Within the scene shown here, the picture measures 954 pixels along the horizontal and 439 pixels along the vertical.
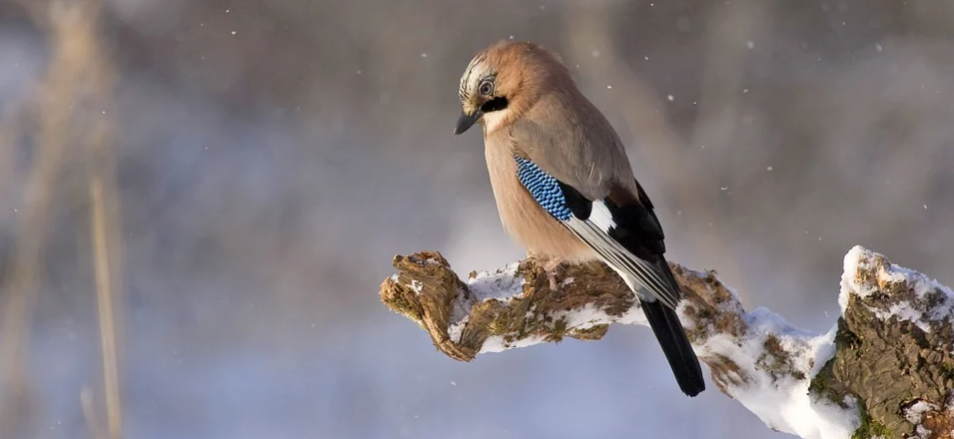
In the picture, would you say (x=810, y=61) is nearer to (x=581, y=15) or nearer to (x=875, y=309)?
(x=581, y=15)

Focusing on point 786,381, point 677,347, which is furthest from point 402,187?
point 786,381

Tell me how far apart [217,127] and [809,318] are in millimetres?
3785

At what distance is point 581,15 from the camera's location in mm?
6113

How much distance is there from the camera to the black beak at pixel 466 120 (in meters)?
2.73

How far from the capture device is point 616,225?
2514 millimetres

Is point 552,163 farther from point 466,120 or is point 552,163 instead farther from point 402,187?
point 402,187

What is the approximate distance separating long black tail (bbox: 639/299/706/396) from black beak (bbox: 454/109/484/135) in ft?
2.46

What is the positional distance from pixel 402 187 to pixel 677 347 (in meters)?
4.08

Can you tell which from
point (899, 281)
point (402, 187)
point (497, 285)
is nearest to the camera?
point (899, 281)

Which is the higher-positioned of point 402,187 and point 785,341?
point 402,187

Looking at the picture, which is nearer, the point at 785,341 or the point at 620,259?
the point at 785,341

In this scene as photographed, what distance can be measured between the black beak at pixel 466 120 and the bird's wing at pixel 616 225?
158 millimetres

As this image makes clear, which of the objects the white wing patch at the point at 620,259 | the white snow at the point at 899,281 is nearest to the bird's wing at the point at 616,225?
the white wing patch at the point at 620,259

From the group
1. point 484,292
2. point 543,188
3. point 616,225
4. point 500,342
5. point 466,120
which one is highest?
point 466,120
